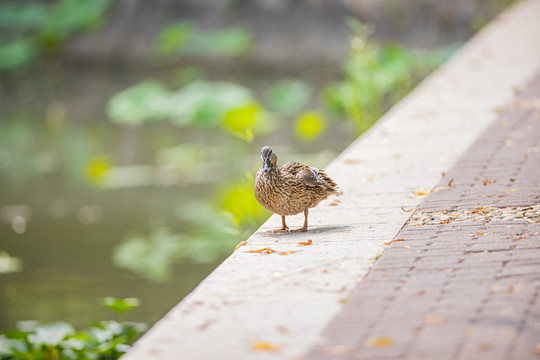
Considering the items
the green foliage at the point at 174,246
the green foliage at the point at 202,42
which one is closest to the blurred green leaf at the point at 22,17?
the green foliage at the point at 202,42

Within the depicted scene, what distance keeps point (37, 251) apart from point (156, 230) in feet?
3.61

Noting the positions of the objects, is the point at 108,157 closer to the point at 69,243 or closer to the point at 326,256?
the point at 69,243

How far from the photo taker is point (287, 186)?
15.8 ft

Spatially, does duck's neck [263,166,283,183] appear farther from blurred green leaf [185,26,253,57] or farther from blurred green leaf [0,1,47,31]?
blurred green leaf [0,1,47,31]

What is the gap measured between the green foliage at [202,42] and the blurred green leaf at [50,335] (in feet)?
38.3

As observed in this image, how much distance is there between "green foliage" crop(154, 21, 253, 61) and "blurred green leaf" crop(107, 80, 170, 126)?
138 inches

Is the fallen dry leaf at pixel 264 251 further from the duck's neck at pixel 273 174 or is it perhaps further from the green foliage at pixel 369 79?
the green foliage at pixel 369 79

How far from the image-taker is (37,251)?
8.47 m

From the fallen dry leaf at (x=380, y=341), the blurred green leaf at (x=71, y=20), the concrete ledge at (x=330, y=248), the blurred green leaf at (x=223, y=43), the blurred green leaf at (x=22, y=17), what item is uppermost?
the blurred green leaf at (x=22, y=17)

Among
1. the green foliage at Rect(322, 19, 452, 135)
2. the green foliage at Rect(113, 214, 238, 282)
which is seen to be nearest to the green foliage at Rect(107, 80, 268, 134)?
the green foliage at Rect(322, 19, 452, 135)

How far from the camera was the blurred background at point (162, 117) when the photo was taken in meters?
7.91

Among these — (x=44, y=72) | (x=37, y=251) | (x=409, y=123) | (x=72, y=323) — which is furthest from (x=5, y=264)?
(x=44, y=72)

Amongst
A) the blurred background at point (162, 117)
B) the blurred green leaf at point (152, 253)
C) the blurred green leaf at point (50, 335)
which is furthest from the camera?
the blurred background at point (162, 117)

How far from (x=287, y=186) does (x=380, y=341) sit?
1597 millimetres
